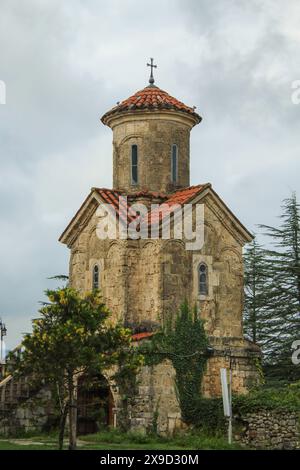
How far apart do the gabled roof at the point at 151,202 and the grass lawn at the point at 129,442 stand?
7.78 m

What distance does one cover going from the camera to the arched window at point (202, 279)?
116 ft

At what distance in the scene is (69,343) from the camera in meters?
26.3

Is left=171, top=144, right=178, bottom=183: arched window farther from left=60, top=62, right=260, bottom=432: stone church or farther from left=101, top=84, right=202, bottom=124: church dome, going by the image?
left=101, top=84, right=202, bottom=124: church dome

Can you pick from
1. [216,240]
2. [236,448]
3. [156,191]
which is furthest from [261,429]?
[156,191]

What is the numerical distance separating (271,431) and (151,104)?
13.3 meters

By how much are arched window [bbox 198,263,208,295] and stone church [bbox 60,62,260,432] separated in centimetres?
4

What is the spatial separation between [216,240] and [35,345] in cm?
1147

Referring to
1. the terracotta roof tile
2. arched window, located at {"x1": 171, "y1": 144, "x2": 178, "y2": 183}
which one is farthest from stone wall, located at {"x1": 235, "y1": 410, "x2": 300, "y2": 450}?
arched window, located at {"x1": 171, "y1": 144, "x2": 178, "y2": 183}

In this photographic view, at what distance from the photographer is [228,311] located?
35.8m

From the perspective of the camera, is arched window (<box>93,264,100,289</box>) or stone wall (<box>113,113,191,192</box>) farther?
stone wall (<box>113,113,191,192</box>)

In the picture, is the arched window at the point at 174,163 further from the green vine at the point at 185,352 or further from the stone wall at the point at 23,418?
the stone wall at the point at 23,418

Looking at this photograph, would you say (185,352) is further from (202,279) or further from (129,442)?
(129,442)

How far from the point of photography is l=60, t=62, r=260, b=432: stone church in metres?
34.3

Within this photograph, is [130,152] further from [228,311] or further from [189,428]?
[189,428]
